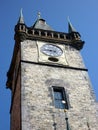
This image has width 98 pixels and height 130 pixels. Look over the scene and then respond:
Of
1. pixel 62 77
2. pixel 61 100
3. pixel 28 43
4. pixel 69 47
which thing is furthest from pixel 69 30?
pixel 61 100

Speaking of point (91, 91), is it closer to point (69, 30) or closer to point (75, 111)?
point (75, 111)

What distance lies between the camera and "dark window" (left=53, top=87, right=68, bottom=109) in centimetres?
2018

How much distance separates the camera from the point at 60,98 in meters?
21.0

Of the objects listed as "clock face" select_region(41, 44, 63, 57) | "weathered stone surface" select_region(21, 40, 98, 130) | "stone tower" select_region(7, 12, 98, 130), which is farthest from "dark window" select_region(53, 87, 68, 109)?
"clock face" select_region(41, 44, 63, 57)

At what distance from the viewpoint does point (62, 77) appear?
22.5m

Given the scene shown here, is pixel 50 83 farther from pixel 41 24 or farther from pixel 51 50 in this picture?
pixel 41 24

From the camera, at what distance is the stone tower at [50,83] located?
1878cm

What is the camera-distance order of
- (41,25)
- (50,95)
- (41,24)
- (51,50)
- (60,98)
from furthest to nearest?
(41,24) → (41,25) → (51,50) → (60,98) → (50,95)

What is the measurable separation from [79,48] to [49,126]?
10.0 metres

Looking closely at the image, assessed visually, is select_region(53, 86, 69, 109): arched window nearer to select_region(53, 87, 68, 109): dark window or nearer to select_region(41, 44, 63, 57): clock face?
select_region(53, 87, 68, 109): dark window

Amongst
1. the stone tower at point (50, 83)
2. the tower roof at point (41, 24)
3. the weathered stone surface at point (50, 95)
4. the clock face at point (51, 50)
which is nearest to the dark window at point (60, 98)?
the stone tower at point (50, 83)

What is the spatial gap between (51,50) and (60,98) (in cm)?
551

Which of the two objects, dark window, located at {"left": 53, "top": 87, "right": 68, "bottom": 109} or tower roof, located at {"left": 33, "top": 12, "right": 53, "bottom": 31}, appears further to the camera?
tower roof, located at {"left": 33, "top": 12, "right": 53, "bottom": 31}

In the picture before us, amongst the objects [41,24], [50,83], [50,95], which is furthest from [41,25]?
[50,95]
